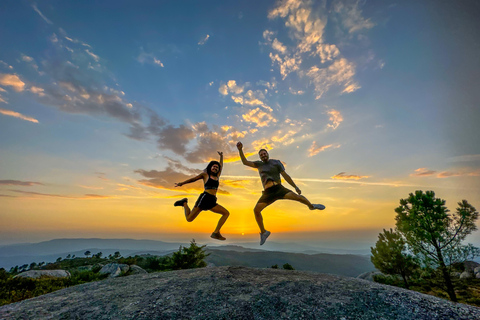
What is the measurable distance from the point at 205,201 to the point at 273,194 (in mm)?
2485

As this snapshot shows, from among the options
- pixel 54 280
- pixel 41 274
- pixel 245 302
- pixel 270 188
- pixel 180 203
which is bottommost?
pixel 41 274

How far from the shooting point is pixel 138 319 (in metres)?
4.07

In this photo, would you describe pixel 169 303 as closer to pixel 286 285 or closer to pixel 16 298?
pixel 286 285

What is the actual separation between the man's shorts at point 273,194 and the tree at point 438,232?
46.8ft

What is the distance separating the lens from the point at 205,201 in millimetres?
7242

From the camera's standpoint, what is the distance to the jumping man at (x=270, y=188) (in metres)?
7.33

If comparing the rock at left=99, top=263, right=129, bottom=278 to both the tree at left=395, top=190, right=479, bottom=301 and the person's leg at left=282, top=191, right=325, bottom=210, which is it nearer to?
the person's leg at left=282, top=191, right=325, bottom=210

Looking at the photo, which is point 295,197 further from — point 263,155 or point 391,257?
point 391,257

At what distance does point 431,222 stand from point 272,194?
15.1 meters

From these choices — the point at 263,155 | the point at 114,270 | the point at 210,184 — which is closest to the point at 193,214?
the point at 210,184

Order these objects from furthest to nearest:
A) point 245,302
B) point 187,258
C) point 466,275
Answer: point 466,275
point 187,258
point 245,302

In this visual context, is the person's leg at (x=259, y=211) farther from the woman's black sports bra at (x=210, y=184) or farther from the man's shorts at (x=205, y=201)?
the woman's black sports bra at (x=210, y=184)

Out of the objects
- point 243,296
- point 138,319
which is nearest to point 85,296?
point 138,319

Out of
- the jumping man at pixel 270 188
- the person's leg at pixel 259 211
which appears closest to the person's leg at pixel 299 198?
the jumping man at pixel 270 188
